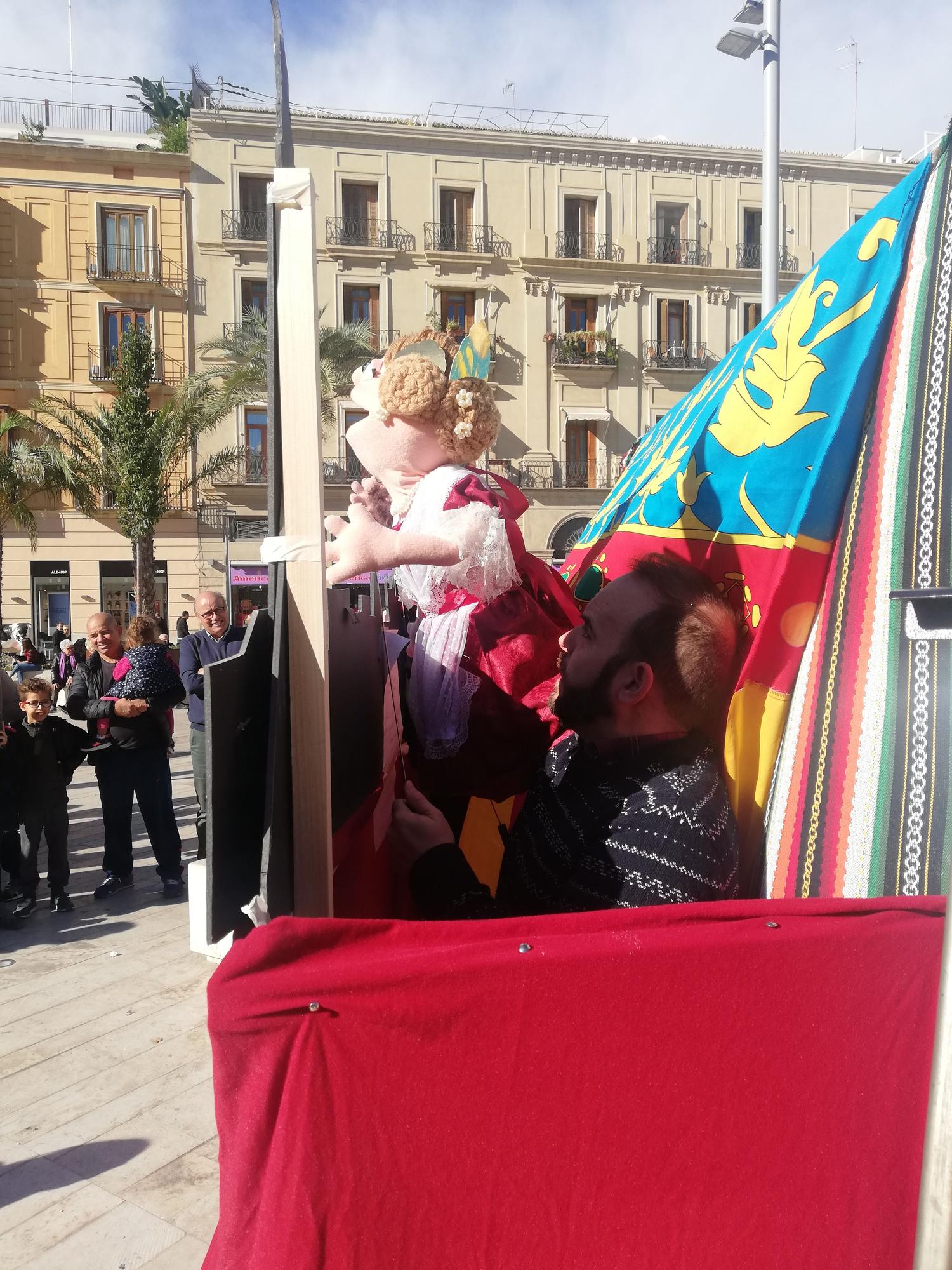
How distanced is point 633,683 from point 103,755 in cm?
485

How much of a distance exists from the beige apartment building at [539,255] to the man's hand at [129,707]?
618 inches

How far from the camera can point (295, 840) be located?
111cm

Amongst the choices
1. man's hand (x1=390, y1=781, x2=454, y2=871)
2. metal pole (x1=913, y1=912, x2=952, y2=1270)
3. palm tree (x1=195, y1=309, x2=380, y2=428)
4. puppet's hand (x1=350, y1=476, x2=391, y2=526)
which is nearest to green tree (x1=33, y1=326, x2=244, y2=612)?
palm tree (x1=195, y1=309, x2=380, y2=428)

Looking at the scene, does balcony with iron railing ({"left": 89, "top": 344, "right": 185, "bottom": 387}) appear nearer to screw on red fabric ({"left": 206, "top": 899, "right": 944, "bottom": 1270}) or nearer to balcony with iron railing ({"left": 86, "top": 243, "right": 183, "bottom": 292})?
balcony with iron railing ({"left": 86, "top": 243, "right": 183, "bottom": 292})

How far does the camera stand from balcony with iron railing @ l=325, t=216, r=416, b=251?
21.5 m

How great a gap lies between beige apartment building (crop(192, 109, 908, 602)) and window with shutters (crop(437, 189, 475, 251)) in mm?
50

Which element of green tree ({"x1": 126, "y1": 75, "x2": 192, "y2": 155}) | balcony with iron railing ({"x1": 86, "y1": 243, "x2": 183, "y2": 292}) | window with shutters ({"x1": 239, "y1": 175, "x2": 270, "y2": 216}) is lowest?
balcony with iron railing ({"x1": 86, "y1": 243, "x2": 183, "y2": 292})

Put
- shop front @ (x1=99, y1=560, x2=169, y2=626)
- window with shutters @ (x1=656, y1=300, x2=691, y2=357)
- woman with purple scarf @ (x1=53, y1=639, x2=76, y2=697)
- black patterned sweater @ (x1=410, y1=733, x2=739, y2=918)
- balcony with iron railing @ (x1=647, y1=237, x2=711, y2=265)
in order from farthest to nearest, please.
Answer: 1. window with shutters @ (x1=656, y1=300, x2=691, y2=357)
2. balcony with iron railing @ (x1=647, y1=237, x2=711, y2=265)
3. shop front @ (x1=99, y1=560, x2=169, y2=626)
4. woman with purple scarf @ (x1=53, y1=639, x2=76, y2=697)
5. black patterned sweater @ (x1=410, y1=733, x2=739, y2=918)

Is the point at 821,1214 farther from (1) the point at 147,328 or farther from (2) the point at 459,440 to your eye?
(1) the point at 147,328

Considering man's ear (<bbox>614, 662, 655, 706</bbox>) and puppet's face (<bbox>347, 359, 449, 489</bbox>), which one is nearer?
man's ear (<bbox>614, 662, 655, 706</bbox>)

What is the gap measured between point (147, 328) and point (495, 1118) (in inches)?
938

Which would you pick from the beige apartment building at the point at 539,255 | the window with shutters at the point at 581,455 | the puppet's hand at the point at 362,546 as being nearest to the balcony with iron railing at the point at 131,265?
the beige apartment building at the point at 539,255

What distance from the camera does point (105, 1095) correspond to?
10.3 ft

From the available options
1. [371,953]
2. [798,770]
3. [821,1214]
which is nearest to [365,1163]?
[371,953]
